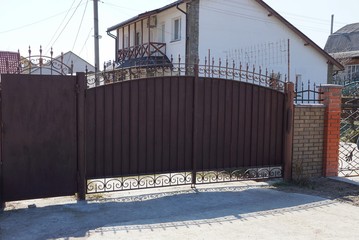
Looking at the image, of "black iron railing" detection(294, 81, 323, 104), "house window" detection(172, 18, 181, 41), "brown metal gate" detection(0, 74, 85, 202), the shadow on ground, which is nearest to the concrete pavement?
the shadow on ground

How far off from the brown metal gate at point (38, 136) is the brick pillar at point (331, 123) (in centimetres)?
453

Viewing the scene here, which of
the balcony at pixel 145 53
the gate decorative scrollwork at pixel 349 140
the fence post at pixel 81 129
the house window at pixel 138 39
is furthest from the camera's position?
the house window at pixel 138 39

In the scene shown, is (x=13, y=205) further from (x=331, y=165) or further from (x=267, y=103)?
(x=331, y=165)

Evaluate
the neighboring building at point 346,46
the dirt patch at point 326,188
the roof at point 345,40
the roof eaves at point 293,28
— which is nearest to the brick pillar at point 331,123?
the dirt patch at point 326,188

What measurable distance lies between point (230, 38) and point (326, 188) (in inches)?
525

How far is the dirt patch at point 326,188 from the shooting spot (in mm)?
6383

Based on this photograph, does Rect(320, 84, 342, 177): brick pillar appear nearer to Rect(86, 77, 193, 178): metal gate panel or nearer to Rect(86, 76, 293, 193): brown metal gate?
Rect(86, 76, 293, 193): brown metal gate

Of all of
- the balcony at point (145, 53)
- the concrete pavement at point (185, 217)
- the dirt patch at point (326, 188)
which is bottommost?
the concrete pavement at point (185, 217)

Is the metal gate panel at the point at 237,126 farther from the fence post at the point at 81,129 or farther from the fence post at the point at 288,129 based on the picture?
the fence post at the point at 81,129

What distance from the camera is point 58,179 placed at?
5.75 metres

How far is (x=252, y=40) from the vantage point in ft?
65.6

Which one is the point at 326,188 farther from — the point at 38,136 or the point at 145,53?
the point at 145,53

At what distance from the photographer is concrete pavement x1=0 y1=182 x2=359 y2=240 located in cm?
467

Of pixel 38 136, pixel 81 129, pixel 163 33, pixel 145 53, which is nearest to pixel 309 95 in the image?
pixel 81 129
